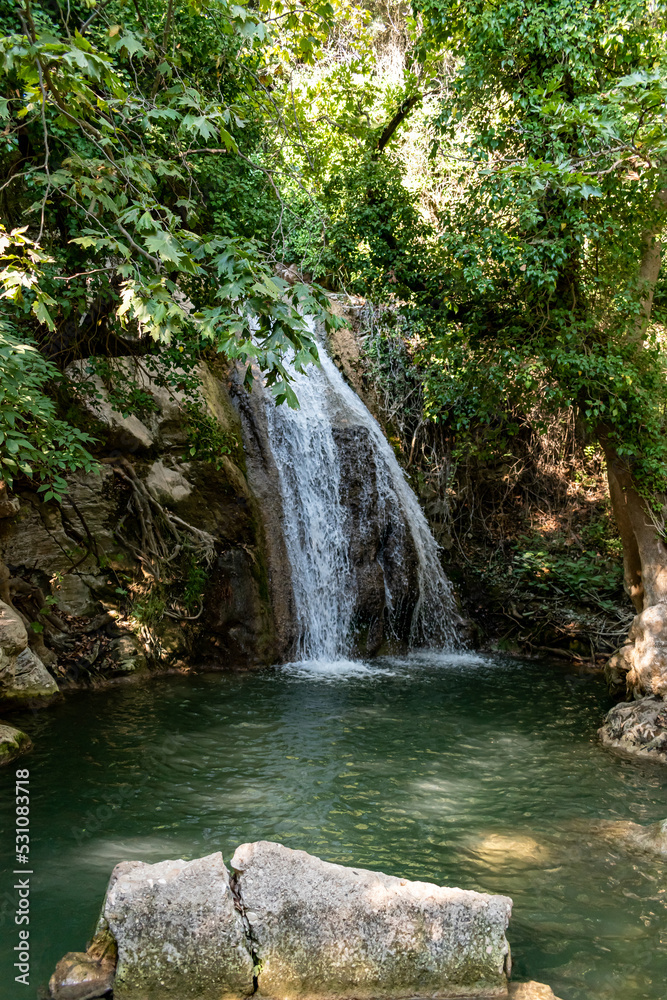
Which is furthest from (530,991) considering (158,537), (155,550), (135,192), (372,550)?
(372,550)

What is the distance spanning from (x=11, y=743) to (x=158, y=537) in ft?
11.4

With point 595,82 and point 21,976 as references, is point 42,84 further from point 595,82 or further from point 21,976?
point 595,82

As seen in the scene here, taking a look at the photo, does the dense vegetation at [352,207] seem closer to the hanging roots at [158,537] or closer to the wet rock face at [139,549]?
the wet rock face at [139,549]

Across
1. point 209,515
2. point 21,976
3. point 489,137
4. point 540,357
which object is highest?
point 489,137

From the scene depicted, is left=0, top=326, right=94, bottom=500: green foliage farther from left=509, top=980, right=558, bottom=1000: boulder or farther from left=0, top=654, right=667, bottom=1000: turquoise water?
left=509, top=980, right=558, bottom=1000: boulder

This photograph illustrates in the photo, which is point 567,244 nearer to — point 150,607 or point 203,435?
point 203,435

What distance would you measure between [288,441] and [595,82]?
5528mm

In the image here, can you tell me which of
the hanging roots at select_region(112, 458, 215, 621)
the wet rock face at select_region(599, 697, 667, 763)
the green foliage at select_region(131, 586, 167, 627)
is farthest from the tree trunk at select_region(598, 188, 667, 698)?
the green foliage at select_region(131, 586, 167, 627)

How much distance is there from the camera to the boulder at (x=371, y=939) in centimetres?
322

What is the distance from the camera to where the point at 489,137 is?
6.83 metres

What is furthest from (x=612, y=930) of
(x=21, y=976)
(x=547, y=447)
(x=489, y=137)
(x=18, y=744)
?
(x=547, y=447)

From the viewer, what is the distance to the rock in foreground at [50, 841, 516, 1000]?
10.4 ft

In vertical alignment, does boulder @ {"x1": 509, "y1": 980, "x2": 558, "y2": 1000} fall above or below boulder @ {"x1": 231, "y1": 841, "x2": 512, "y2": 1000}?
below

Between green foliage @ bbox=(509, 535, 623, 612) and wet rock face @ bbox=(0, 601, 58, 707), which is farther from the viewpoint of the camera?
green foliage @ bbox=(509, 535, 623, 612)
